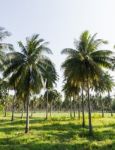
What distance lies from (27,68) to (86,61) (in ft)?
24.8

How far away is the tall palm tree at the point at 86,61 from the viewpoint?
3481 centimetres

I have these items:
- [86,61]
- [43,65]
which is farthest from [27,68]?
[86,61]

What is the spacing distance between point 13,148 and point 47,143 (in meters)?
3.85

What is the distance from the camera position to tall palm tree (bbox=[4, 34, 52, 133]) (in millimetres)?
34688

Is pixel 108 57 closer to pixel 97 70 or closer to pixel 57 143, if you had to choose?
pixel 97 70

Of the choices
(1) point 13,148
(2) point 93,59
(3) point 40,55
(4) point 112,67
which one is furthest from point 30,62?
(1) point 13,148

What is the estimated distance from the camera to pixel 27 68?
34625 millimetres

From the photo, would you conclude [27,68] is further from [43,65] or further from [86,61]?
[86,61]

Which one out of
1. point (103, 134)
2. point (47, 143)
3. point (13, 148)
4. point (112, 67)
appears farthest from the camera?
point (112, 67)

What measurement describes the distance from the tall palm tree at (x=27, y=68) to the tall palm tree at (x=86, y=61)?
3.30 m

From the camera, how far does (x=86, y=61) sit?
116ft

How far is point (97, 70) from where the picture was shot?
34.5m

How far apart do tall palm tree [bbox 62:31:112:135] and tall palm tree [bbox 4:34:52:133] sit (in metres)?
3.30

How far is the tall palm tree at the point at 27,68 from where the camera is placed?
34688 millimetres
